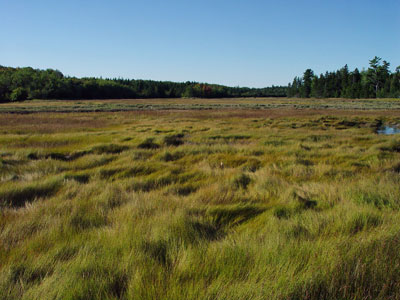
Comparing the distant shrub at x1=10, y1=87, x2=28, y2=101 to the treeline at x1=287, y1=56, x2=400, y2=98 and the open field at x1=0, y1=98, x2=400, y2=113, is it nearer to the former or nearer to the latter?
the open field at x1=0, y1=98, x2=400, y2=113

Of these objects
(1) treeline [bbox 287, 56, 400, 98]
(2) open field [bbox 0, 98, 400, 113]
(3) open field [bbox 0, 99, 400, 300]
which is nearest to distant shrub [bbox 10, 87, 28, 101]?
(2) open field [bbox 0, 98, 400, 113]

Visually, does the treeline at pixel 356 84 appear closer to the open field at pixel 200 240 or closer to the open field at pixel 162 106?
the open field at pixel 162 106

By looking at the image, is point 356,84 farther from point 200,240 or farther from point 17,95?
point 17,95

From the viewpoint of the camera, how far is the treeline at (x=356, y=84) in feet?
266

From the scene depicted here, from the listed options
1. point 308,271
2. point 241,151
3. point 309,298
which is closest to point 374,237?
point 308,271

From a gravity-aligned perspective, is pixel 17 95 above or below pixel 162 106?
above

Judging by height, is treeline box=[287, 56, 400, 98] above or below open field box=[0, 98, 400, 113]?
above

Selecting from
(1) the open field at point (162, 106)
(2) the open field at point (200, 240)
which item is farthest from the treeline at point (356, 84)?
(2) the open field at point (200, 240)

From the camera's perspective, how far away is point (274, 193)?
4340 millimetres

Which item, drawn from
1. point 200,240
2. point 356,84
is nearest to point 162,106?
point 200,240

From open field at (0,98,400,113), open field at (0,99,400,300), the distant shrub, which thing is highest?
the distant shrub

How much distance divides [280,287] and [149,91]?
136649mm

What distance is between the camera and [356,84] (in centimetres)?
8525

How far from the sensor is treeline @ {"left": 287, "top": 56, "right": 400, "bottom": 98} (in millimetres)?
80950
